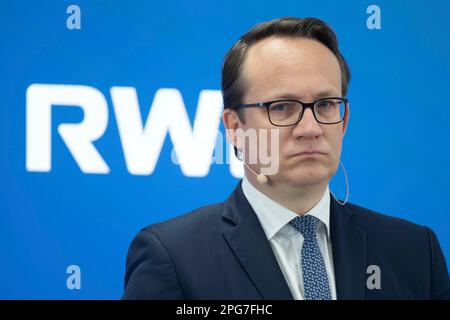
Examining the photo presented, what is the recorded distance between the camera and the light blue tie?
1321 mm

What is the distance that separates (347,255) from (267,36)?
605 mm

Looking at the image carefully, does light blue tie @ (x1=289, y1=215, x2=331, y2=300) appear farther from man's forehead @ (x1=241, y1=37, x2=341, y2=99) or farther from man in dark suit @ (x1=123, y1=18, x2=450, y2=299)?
man's forehead @ (x1=241, y1=37, x2=341, y2=99)

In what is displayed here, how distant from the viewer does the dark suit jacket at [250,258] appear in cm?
130

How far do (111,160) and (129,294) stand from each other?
636mm

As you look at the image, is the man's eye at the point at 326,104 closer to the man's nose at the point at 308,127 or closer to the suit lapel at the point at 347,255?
the man's nose at the point at 308,127

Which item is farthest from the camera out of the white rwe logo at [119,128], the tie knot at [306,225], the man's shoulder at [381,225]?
the white rwe logo at [119,128]

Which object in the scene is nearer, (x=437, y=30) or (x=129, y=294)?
(x=129, y=294)

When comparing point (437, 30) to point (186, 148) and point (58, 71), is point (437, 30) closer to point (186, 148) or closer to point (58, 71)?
point (186, 148)

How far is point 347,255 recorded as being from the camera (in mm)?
1371

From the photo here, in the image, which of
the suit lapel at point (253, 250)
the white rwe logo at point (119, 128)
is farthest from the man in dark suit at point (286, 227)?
the white rwe logo at point (119, 128)

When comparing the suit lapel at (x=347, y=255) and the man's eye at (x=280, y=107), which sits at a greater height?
the man's eye at (x=280, y=107)
